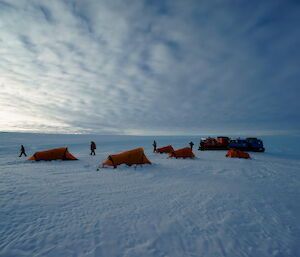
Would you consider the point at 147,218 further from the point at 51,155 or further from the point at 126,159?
the point at 51,155

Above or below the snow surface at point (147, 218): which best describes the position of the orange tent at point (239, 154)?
above

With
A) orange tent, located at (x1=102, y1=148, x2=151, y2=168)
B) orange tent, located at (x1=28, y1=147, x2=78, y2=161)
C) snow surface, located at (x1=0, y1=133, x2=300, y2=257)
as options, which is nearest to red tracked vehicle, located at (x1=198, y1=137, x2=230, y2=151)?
orange tent, located at (x1=102, y1=148, x2=151, y2=168)

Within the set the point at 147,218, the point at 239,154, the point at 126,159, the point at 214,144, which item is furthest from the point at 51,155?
the point at 214,144

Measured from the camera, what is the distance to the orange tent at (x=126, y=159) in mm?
10727

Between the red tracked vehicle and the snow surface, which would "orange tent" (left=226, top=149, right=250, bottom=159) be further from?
the snow surface

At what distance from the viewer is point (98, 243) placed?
342 cm

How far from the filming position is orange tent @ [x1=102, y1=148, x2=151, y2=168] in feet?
35.2

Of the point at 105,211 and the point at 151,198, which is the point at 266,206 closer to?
the point at 151,198

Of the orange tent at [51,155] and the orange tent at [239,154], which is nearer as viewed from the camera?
the orange tent at [51,155]

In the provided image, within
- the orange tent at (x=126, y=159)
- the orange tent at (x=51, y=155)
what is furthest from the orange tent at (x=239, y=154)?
the orange tent at (x=51, y=155)

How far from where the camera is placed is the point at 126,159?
1099 centimetres

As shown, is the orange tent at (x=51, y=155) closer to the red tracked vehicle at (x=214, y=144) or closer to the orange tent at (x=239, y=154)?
the orange tent at (x=239, y=154)

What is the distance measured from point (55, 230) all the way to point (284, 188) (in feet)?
30.8

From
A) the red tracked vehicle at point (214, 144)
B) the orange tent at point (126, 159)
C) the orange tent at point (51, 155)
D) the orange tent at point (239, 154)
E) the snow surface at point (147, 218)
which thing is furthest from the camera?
the red tracked vehicle at point (214, 144)
